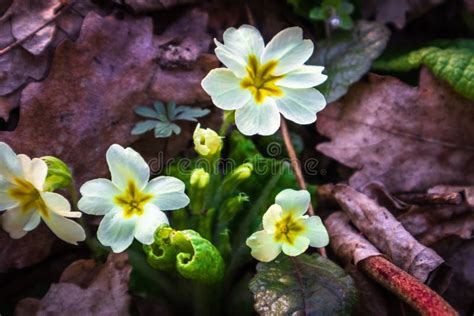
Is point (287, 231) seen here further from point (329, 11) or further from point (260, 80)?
point (329, 11)

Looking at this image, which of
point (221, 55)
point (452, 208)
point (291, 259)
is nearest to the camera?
point (221, 55)

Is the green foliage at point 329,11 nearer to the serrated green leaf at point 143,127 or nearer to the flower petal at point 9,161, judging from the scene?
the serrated green leaf at point 143,127

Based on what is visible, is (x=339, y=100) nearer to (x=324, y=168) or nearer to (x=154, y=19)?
(x=324, y=168)

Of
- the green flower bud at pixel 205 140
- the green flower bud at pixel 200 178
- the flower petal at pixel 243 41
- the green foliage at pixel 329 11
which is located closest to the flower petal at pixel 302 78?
the flower petal at pixel 243 41

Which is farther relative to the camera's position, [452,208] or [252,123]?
[452,208]

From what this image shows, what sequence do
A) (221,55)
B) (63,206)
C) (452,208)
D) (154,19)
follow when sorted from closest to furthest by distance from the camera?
(63,206), (221,55), (452,208), (154,19)

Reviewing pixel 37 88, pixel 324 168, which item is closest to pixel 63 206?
pixel 37 88
